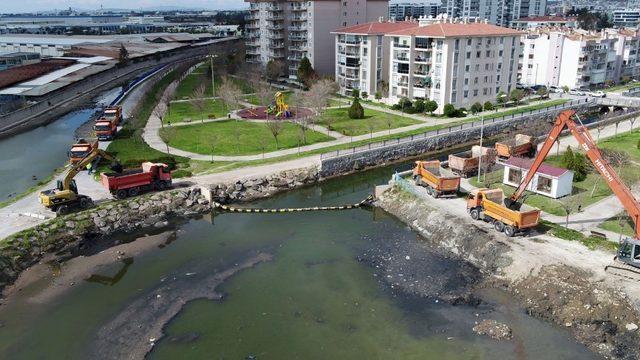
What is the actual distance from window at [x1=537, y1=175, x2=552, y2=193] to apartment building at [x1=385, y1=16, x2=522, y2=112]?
31350 mm

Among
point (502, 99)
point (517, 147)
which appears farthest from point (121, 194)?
point (502, 99)

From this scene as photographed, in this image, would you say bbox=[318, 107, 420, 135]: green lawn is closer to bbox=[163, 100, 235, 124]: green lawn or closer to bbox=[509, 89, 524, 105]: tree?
bbox=[163, 100, 235, 124]: green lawn

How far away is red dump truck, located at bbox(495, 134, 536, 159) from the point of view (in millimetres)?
47906

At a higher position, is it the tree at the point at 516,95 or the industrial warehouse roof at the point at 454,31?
the industrial warehouse roof at the point at 454,31

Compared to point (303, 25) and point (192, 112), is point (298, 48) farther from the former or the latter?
point (192, 112)

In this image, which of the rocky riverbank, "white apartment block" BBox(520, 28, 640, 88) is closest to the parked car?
"white apartment block" BBox(520, 28, 640, 88)

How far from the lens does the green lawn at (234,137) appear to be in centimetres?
5306

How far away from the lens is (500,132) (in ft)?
211

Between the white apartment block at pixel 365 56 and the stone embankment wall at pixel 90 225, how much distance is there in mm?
46347

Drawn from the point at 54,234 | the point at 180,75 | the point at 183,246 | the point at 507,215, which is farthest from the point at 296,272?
the point at 180,75

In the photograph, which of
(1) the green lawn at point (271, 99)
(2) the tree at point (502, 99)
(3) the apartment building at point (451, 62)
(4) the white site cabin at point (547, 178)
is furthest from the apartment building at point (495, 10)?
(4) the white site cabin at point (547, 178)

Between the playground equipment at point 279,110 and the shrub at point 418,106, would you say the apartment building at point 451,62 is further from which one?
the playground equipment at point 279,110

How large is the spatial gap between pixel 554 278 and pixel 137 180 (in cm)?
2986

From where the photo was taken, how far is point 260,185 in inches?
1746
